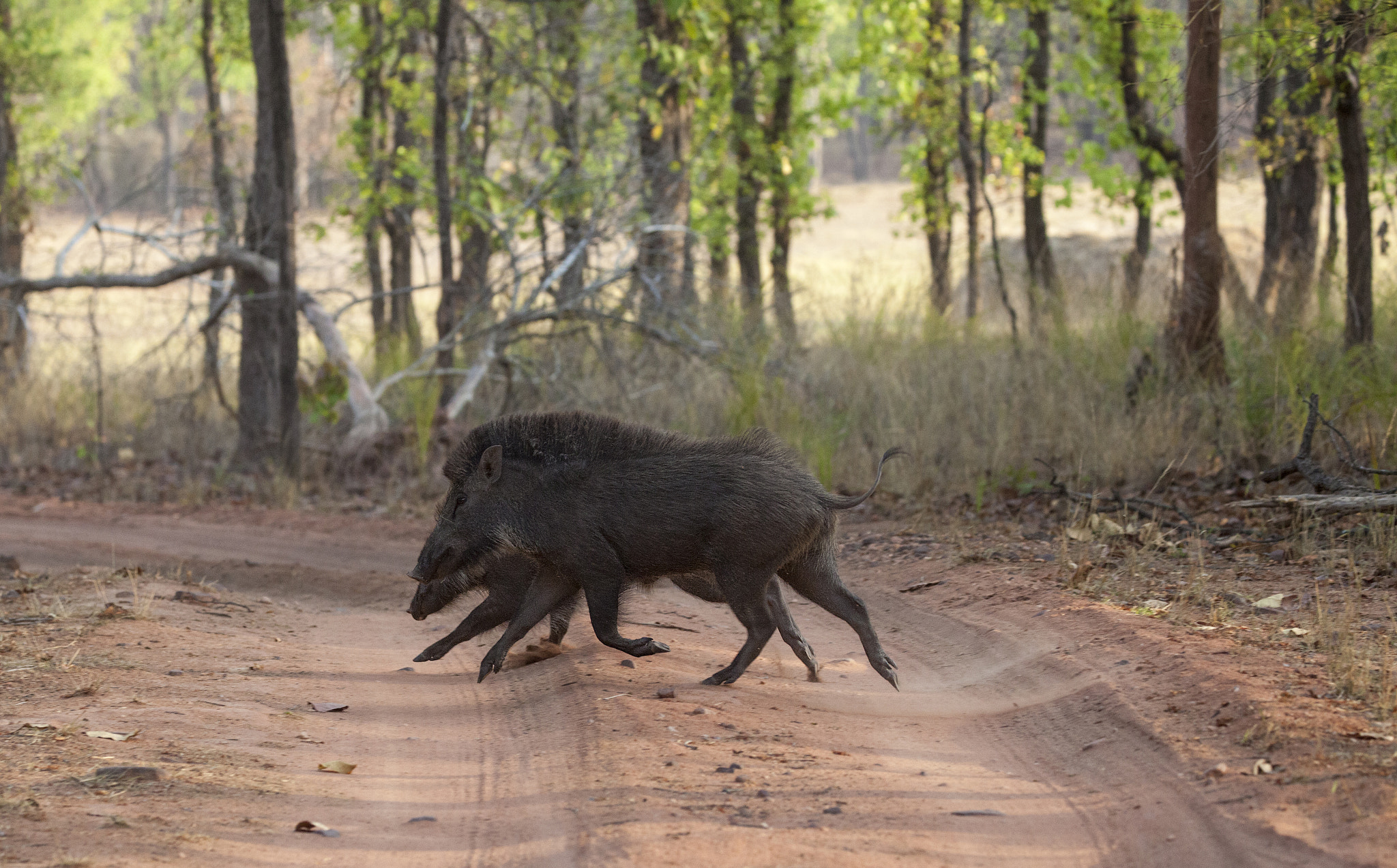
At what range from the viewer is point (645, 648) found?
19.7 feet

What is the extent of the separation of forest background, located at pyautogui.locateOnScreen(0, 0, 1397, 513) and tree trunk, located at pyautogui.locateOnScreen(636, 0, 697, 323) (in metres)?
0.07

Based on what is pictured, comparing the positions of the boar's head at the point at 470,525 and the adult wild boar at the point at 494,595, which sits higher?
the boar's head at the point at 470,525

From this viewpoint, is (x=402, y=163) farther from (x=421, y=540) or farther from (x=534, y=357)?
(x=421, y=540)

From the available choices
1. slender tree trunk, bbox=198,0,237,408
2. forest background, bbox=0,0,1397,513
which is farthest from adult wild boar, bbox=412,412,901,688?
slender tree trunk, bbox=198,0,237,408

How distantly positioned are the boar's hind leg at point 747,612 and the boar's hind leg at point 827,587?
18 centimetres

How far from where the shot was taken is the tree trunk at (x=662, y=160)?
44.4ft

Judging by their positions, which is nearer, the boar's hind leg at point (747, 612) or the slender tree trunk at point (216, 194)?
the boar's hind leg at point (747, 612)

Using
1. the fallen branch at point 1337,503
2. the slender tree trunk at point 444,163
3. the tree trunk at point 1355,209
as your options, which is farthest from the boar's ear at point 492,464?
the slender tree trunk at point 444,163

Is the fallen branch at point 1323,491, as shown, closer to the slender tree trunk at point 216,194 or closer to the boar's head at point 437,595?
the boar's head at point 437,595

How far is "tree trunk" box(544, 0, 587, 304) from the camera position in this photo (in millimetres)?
13352

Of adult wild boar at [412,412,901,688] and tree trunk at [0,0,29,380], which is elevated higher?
tree trunk at [0,0,29,380]

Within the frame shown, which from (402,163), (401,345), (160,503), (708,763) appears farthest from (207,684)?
(402,163)

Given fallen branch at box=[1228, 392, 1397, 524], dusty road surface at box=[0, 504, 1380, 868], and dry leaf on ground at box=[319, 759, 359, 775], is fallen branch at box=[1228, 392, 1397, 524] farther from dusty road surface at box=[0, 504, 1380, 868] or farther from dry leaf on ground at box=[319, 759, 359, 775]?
dry leaf on ground at box=[319, 759, 359, 775]

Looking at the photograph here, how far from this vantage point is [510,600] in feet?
20.8
